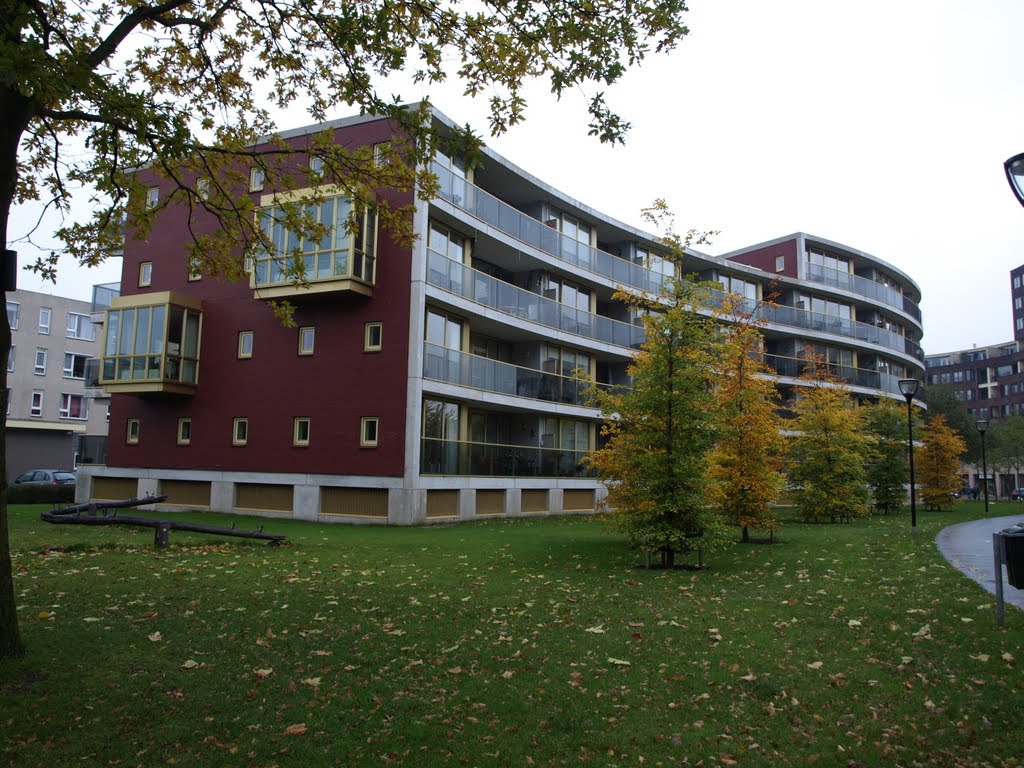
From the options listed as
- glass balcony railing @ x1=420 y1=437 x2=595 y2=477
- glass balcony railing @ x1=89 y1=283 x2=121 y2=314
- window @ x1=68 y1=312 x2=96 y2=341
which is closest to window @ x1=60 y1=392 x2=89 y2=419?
window @ x1=68 y1=312 x2=96 y2=341

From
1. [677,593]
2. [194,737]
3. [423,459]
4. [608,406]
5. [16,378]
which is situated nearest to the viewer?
[194,737]

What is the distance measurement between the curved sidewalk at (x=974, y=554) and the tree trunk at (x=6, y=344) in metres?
9.67

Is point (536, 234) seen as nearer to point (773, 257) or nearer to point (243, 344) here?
point (243, 344)

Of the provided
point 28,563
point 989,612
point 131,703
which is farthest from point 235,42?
point 989,612


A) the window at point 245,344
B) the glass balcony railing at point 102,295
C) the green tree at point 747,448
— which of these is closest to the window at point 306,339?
the window at point 245,344

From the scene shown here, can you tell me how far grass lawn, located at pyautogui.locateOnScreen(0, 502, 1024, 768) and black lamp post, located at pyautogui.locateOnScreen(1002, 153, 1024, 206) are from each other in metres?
4.00

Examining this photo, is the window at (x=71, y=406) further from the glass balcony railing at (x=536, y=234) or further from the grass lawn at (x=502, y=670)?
the grass lawn at (x=502, y=670)

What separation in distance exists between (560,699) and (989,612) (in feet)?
19.1

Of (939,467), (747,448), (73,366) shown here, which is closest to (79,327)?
(73,366)

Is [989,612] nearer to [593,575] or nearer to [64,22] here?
[593,575]

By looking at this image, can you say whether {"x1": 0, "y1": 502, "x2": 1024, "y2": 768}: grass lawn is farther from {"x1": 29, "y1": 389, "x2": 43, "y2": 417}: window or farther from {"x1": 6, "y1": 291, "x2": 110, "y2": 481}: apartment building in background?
{"x1": 29, "y1": 389, "x2": 43, "y2": 417}: window

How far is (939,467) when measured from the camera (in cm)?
3716

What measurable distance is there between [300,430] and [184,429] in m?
6.02

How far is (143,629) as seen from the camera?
792cm
